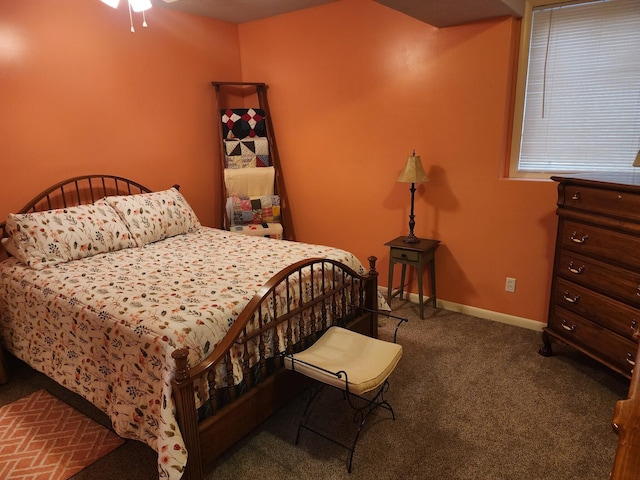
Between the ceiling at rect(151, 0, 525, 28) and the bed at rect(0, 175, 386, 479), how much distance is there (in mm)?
1561

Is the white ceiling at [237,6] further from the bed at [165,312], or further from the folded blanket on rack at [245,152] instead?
the bed at [165,312]

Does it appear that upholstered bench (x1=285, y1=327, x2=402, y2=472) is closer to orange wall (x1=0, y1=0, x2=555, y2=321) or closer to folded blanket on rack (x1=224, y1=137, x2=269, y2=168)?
orange wall (x1=0, y1=0, x2=555, y2=321)

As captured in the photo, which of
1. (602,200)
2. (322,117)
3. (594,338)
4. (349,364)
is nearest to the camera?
(349,364)

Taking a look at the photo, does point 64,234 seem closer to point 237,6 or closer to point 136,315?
point 136,315

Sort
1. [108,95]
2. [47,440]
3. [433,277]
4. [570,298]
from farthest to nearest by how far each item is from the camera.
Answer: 1. [433,277]
2. [108,95]
3. [570,298]
4. [47,440]

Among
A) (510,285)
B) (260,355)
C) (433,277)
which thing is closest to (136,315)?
(260,355)

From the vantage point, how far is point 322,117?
3.88 meters

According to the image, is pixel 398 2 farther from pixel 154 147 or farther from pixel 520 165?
pixel 154 147

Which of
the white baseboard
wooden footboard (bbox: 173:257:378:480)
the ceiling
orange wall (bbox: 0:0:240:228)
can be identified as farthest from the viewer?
the white baseboard

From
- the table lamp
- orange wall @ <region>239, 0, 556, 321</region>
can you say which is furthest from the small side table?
the table lamp

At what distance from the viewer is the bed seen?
170cm

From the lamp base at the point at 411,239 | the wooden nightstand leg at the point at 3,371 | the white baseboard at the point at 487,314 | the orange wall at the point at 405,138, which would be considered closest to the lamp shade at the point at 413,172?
the orange wall at the point at 405,138

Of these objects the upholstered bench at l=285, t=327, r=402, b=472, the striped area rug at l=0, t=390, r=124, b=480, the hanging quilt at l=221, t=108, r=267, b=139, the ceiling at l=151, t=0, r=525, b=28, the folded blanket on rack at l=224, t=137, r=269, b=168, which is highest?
the ceiling at l=151, t=0, r=525, b=28

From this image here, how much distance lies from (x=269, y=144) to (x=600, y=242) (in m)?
2.90
